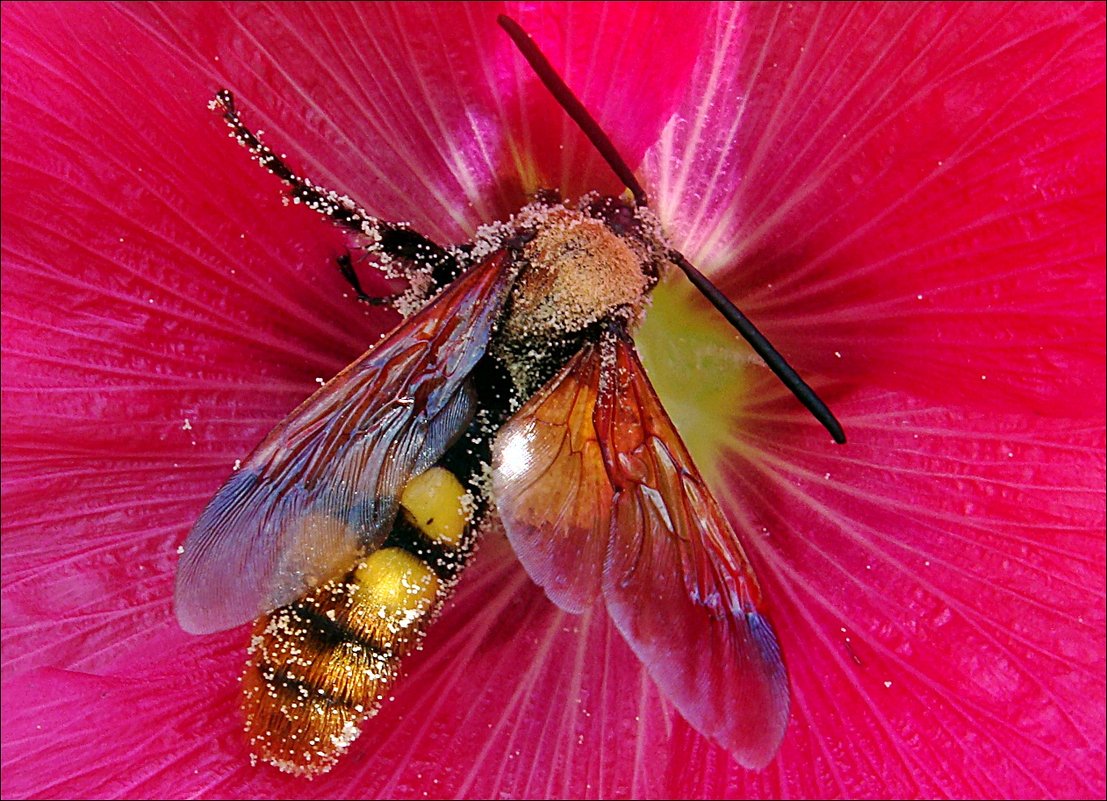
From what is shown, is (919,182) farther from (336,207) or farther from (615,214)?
(336,207)

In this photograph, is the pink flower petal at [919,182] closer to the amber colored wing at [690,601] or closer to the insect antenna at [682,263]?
the insect antenna at [682,263]

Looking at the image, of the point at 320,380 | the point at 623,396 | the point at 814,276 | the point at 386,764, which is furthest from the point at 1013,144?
the point at 386,764

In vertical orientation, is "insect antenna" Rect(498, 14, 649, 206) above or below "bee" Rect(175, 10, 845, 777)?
above

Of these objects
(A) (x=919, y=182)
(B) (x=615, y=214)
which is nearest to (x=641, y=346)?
(B) (x=615, y=214)

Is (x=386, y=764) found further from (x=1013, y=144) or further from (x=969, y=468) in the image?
(x=1013, y=144)

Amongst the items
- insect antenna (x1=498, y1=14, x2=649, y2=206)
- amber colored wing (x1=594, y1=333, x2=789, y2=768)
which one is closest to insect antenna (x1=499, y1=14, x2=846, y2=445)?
insect antenna (x1=498, y1=14, x2=649, y2=206)

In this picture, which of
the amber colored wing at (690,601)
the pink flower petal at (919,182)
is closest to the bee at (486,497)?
the amber colored wing at (690,601)

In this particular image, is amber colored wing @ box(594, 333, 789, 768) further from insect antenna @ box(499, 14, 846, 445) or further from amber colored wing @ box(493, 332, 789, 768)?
insect antenna @ box(499, 14, 846, 445)
